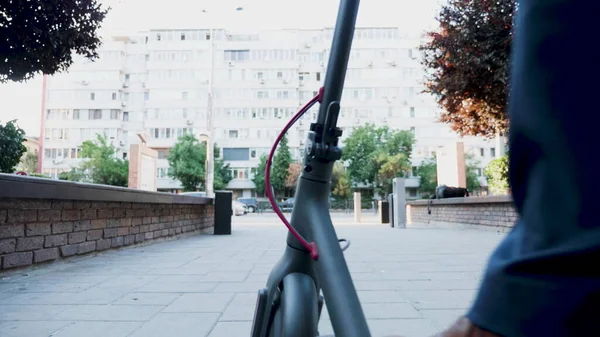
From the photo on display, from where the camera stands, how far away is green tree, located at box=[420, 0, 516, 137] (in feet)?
27.9

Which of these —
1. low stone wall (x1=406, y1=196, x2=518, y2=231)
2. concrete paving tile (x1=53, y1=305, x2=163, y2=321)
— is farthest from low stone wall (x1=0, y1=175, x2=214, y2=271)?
low stone wall (x1=406, y1=196, x2=518, y2=231)

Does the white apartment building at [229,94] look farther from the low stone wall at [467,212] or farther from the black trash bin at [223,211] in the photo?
the black trash bin at [223,211]

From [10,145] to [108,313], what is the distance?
8513mm

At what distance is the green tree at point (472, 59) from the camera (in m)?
8.52

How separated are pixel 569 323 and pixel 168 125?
54746 millimetres

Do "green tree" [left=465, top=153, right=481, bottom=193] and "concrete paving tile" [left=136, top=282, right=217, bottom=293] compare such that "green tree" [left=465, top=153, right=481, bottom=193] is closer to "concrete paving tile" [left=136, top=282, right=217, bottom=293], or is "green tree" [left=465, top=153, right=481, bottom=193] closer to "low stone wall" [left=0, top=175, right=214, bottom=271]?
"low stone wall" [left=0, top=175, right=214, bottom=271]

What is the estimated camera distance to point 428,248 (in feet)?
22.5

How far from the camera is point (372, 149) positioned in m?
46.3

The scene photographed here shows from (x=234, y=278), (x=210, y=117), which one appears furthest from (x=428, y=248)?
(x=210, y=117)

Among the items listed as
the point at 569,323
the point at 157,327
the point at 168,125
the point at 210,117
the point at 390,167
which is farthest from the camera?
the point at 168,125

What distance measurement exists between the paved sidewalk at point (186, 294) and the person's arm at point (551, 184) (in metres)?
1.52

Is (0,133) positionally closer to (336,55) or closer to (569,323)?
(336,55)

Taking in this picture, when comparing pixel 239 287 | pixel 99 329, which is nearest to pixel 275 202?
pixel 99 329

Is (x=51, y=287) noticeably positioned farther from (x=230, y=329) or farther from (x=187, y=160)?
(x=187, y=160)
